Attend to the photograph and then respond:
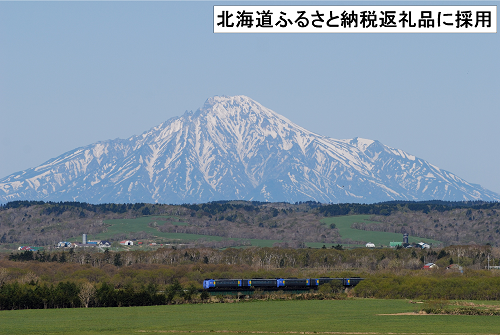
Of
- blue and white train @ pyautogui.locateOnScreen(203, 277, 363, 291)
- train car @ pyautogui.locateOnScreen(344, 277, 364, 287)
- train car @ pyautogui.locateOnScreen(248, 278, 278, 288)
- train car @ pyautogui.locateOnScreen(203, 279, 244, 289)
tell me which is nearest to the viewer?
train car @ pyautogui.locateOnScreen(203, 279, 244, 289)

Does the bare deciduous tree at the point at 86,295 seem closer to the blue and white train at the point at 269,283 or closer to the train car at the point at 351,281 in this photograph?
the blue and white train at the point at 269,283

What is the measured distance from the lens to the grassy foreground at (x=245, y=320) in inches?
4011

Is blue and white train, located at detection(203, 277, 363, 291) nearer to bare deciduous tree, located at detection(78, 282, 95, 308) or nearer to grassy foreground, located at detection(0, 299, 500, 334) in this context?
grassy foreground, located at detection(0, 299, 500, 334)

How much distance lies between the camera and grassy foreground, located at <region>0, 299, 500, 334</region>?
10188 cm

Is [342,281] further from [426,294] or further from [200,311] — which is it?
[200,311]

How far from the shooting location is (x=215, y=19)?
301 ft

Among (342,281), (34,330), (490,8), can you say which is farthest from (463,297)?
(34,330)

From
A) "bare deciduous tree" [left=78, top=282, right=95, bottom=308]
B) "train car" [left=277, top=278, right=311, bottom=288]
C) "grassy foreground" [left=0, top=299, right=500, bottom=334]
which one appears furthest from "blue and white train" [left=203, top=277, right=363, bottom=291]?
"bare deciduous tree" [left=78, top=282, right=95, bottom=308]

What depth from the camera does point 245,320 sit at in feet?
383

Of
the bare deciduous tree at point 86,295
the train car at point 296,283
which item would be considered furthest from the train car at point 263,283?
the bare deciduous tree at point 86,295

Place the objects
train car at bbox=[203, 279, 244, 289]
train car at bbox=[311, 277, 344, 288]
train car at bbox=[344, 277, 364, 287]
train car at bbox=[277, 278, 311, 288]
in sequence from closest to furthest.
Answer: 1. train car at bbox=[203, 279, 244, 289]
2. train car at bbox=[277, 278, 311, 288]
3. train car at bbox=[311, 277, 344, 288]
4. train car at bbox=[344, 277, 364, 287]

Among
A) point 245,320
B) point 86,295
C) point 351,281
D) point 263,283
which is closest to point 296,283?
point 263,283

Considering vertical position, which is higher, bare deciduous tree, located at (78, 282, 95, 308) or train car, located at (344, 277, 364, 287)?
bare deciduous tree, located at (78, 282, 95, 308)

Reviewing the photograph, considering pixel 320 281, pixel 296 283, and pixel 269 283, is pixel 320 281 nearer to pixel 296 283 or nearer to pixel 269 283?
pixel 296 283
